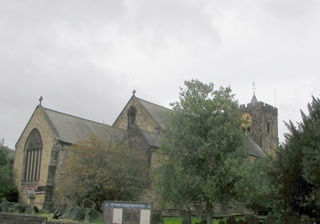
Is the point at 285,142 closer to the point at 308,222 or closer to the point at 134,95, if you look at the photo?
the point at 308,222

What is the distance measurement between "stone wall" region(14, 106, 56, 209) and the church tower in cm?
2986

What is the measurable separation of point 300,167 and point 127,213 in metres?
8.85

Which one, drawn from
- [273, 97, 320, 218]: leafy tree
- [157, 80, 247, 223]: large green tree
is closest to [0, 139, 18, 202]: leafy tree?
[157, 80, 247, 223]: large green tree

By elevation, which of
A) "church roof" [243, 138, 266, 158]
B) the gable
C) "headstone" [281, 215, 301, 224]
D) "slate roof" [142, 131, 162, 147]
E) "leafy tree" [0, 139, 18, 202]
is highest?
the gable

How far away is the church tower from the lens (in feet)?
193

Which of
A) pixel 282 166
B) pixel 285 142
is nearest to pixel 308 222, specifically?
pixel 282 166

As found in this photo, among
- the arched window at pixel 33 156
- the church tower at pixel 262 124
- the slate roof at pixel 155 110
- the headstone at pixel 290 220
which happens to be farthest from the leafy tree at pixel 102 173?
the church tower at pixel 262 124

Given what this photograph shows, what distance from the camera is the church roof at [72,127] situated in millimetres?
37156

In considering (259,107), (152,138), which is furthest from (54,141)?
(259,107)

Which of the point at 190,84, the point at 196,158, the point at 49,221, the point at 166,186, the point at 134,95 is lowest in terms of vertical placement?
the point at 49,221

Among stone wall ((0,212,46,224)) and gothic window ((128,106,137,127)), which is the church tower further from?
stone wall ((0,212,46,224))

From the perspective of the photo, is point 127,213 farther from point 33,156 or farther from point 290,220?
point 33,156

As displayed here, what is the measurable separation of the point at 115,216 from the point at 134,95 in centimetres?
3038

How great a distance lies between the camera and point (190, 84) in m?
26.7
